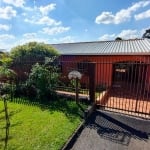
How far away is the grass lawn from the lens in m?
4.59

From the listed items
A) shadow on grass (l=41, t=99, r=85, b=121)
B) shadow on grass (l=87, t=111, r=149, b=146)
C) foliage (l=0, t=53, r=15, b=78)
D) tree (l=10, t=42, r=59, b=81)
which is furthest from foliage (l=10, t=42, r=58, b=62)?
shadow on grass (l=87, t=111, r=149, b=146)

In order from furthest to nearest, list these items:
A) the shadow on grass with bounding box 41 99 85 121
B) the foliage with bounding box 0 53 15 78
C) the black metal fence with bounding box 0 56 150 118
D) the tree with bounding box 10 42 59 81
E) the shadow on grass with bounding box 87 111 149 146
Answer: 1. the tree with bounding box 10 42 59 81
2. the foliage with bounding box 0 53 15 78
3. the black metal fence with bounding box 0 56 150 118
4. the shadow on grass with bounding box 41 99 85 121
5. the shadow on grass with bounding box 87 111 149 146

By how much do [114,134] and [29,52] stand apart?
28.0 feet

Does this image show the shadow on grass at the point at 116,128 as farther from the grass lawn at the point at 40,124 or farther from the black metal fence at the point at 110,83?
the black metal fence at the point at 110,83

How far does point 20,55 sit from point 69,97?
570cm

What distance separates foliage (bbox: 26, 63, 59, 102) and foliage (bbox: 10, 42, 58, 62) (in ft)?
11.8

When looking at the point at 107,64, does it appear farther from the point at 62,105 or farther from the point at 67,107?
the point at 67,107

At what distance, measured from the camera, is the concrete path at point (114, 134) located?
181 inches

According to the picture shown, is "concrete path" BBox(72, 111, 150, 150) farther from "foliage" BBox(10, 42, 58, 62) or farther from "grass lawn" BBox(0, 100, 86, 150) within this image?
"foliage" BBox(10, 42, 58, 62)

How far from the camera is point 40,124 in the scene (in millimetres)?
5680

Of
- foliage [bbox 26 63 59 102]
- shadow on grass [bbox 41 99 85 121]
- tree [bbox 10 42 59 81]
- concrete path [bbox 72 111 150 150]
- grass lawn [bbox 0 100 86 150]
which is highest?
tree [bbox 10 42 59 81]

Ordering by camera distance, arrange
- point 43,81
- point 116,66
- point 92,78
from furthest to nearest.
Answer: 1. point 116,66
2. point 43,81
3. point 92,78

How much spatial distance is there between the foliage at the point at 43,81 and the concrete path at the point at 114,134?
2691 millimetres

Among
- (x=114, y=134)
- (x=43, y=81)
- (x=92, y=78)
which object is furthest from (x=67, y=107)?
(x=114, y=134)
